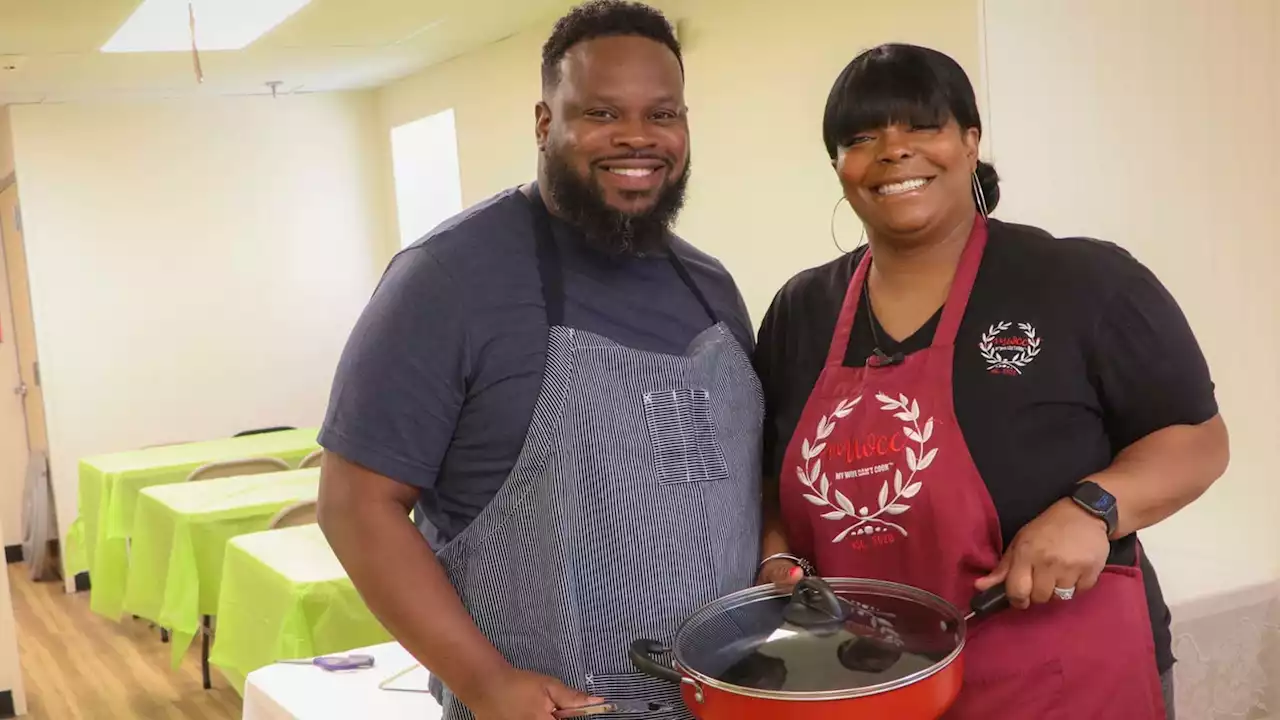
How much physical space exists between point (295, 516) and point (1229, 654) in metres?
2.80

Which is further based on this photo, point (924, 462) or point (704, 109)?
point (704, 109)

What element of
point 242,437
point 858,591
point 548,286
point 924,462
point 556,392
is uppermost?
point 548,286

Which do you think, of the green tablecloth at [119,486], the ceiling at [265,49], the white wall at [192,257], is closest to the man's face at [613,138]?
the ceiling at [265,49]

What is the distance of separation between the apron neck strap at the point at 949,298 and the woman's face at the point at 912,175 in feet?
0.13

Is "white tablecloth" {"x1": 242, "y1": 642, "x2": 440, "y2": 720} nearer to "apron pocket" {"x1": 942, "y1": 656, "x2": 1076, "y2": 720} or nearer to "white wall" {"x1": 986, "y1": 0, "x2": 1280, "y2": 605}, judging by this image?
"apron pocket" {"x1": 942, "y1": 656, "x2": 1076, "y2": 720}

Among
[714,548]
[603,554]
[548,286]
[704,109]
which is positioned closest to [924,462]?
[714,548]

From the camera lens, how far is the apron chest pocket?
1.43 meters

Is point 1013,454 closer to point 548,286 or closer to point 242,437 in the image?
point 548,286

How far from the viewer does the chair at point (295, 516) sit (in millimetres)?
3973

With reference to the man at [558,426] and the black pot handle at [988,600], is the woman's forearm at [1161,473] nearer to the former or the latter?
the black pot handle at [988,600]

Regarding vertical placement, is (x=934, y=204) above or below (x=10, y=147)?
below

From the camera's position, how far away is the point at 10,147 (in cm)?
656

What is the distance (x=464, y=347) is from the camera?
54.1 inches

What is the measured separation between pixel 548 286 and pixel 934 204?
0.47m
